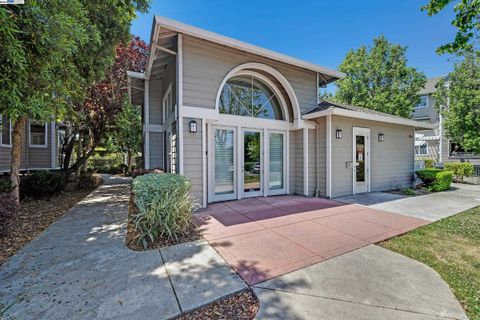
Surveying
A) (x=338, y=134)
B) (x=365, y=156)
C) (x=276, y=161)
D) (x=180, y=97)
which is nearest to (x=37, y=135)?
(x=180, y=97)

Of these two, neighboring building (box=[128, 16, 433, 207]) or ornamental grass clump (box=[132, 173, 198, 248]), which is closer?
ornamental grass clump (box=[132, 173, 198, 248])

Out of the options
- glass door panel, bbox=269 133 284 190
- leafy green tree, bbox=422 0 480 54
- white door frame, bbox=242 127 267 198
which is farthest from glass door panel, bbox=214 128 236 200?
leafy green tree, bbox=422 0 480 54

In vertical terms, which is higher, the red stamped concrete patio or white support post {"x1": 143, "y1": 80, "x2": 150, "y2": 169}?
white support post {"x1": 143, "y1": 80, "x2": 150, "y2": 169}

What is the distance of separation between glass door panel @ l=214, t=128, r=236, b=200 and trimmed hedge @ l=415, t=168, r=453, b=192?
9.19 m

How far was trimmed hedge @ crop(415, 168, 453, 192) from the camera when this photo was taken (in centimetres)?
962

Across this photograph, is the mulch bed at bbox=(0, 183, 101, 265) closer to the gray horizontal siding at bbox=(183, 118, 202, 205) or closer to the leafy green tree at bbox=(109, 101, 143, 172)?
the gray horizontal siding at bbox=(183, 118, 202, 205)

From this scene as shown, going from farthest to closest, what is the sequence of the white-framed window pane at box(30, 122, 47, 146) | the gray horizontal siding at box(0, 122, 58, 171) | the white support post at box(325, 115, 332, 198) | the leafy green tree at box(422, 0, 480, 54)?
the white-framed window pane at box(30, 122, 47, 146), the gray horizontal siding at box(0, 122, 58, 171), the white support post at box(325, 115, 332, 198), the leafy green tree at box(422, 0, 480, 54)

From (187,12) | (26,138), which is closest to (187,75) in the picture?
(187,12)

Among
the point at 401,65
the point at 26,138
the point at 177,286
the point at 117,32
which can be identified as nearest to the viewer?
the point at 177,286

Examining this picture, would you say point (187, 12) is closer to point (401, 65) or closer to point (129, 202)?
point (129, 202)

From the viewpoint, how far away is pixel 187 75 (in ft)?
19.5

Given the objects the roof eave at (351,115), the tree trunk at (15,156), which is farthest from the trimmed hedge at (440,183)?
the tree trunk at (15,156)

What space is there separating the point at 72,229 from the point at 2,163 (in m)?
7.17

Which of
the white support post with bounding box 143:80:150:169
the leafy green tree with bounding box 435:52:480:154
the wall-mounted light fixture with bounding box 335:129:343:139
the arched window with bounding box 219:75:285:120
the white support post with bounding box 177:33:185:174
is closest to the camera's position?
the white support post with bounding box 177:33:185:174
